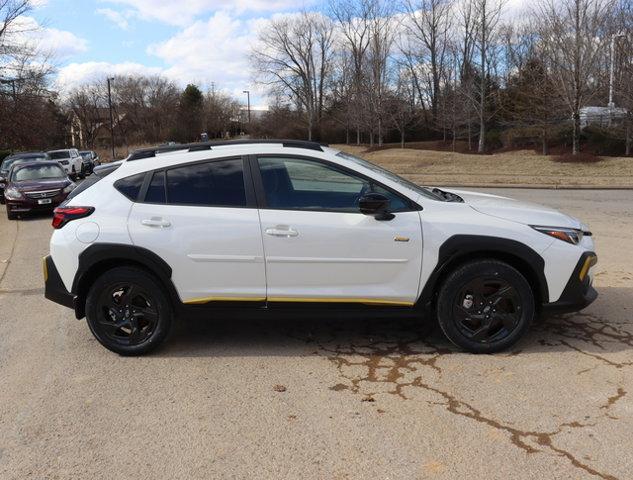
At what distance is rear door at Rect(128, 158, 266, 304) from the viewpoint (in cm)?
439

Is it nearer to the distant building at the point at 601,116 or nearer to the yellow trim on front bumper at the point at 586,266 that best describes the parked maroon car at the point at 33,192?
the yellow trim on front bumper at the point at 586,266

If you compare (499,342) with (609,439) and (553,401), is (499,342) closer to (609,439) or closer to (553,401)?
(553,401)

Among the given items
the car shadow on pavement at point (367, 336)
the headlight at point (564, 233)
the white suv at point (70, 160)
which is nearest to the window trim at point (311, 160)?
the car shadow on pavement at point (367, 336)

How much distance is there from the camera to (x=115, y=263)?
4590 millimetres

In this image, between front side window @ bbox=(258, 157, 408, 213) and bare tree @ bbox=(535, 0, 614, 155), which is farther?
bare tree @ bbox=(535, 0, 614, 155)

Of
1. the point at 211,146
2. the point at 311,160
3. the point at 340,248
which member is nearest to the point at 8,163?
the point at 211,146

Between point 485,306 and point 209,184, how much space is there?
2.41 metres

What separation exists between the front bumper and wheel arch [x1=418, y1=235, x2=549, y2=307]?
0.10m

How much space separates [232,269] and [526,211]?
2.46 meters

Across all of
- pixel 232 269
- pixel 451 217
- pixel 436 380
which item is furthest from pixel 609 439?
pixel 232 269

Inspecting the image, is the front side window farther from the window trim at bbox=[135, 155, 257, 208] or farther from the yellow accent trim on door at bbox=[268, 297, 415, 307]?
the yellow accent trim on door at bbox=[268, 297, 415, 307]

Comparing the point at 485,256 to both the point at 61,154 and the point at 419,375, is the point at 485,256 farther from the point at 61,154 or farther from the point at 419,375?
the point at 61,154

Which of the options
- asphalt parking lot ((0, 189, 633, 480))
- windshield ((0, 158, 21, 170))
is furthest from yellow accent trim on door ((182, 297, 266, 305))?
windshield ((0, 158, 21, 170))

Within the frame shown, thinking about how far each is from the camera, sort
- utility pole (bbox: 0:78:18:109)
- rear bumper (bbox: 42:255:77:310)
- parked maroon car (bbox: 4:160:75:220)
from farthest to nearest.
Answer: utility pole (bbox: 0:78:18:109) → parked maroon car (bbox: 4:160:75:220) → rear bumper (bbox: 42:255:77:310)
